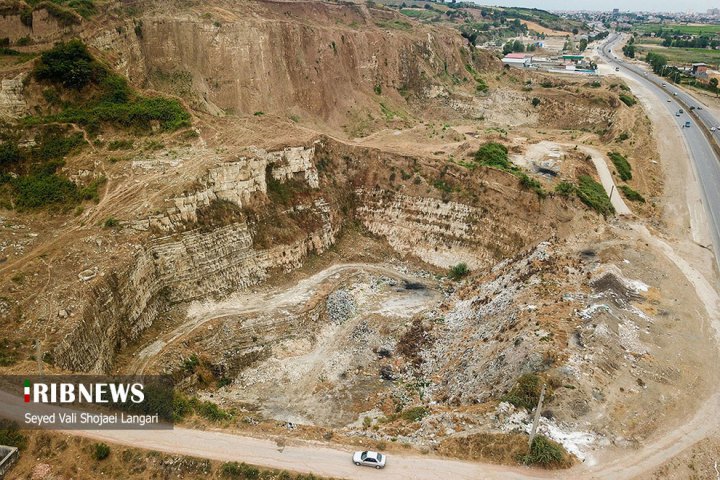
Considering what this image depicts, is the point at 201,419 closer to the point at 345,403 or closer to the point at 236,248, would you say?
the point at 345,403

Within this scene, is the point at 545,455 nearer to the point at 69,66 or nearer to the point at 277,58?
the point at 69,66

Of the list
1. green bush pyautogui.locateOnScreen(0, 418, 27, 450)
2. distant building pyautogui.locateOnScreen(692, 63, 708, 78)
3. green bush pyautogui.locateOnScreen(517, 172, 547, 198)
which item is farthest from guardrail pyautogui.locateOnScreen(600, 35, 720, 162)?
green bush pyautogui.locateOnScreen(0, 418, 27, 450)

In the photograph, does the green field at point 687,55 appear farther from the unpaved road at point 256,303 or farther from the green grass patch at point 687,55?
the unpaved road at point 256,303

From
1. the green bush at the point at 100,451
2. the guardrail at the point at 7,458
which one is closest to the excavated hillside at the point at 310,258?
the guardrail at the point at 7,458

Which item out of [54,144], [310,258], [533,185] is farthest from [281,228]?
[533,185]

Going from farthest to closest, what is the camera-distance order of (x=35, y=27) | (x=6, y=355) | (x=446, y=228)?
(x=35, y=27) → (x=446, y=228) → (x=6, y=355)
